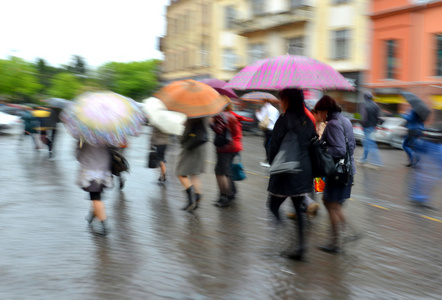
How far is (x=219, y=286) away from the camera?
4551mm

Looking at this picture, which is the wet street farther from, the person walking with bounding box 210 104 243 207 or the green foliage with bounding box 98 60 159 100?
the green foliage with bounding box 98 60 159 100

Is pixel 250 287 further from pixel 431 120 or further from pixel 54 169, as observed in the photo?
pixel 54 169

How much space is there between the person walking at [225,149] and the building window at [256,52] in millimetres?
28621

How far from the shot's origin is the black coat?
5.16 meters

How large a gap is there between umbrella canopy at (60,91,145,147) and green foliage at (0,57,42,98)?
61636 mm

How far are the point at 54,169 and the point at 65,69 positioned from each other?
103 metres

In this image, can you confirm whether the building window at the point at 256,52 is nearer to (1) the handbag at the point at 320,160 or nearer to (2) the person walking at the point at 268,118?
(2) the person walking at the point at 268,118

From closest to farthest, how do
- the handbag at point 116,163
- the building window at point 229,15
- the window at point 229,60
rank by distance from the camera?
the handbag at point 116,163 < the window at point 229,60 < the building window at point 229,15

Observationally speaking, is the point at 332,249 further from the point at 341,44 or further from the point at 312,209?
the point at 341,44

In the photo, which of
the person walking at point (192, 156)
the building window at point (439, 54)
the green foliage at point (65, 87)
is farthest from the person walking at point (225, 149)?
the green foliage at point (65, 87)

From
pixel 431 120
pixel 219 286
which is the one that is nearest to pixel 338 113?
pixel 219 286

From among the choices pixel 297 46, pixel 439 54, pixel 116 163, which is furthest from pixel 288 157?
pixel 297 46

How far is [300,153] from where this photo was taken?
16.9 ft

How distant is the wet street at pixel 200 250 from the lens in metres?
4.50
